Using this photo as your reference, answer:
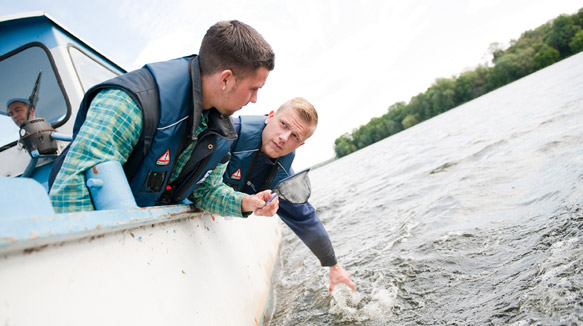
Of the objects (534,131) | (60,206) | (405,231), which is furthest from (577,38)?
(60,206)

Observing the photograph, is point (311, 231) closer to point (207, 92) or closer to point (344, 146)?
point (207, 92)

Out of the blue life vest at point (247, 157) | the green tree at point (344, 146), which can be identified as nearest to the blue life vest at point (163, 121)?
the blue life vest at point (247, 157)

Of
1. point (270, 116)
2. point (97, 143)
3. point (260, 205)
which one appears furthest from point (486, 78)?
point (97, 143)

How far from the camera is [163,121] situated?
5.55 feet

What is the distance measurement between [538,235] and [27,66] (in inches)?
169

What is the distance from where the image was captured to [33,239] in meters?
0.76

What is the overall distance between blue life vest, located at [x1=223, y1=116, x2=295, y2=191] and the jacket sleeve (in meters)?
0.33

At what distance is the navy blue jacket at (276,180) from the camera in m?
3.05

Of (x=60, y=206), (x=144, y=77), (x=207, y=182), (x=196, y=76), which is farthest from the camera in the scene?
(x=207, y=182)

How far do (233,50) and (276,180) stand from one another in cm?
170

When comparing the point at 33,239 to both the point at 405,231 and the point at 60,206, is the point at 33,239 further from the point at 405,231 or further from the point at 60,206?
the point at 405,231

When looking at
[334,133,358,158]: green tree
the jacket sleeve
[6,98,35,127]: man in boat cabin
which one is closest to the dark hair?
the jacket sleeve

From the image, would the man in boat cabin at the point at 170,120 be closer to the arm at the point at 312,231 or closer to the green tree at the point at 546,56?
the arm at the point at 312,231

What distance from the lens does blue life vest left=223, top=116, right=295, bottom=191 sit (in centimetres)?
299
